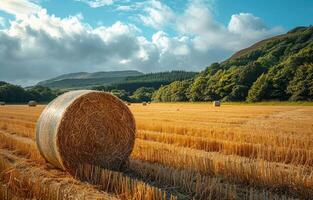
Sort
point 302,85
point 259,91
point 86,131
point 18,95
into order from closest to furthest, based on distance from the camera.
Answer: point 86,131 < point 302,85 < point 259,91 < point 18,95

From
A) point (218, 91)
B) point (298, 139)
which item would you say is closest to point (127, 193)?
point (298, 139)

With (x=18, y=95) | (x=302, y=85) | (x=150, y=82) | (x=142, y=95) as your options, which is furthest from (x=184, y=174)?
(x=150, y=82)

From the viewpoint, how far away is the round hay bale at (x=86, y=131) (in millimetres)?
7523

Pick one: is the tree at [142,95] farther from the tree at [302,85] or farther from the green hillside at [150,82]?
the tree at [302,85]

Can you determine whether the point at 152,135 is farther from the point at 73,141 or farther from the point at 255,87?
the point at 255,87

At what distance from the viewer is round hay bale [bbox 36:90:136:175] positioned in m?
7.52

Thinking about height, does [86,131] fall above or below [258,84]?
below

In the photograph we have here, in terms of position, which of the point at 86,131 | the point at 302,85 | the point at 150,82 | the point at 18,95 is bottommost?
the point at 86,131

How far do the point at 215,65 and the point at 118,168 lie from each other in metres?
96.0

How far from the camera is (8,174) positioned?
20.0ft

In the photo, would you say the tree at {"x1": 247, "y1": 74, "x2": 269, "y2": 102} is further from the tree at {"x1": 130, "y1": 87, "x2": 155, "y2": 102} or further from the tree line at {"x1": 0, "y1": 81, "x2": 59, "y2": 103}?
the tree line at {"x1": 0, "y1": 81, "x2": 59, "y2": 103}

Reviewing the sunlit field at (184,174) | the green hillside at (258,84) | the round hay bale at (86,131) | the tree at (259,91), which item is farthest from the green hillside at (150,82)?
the round hay bale at (86,131)

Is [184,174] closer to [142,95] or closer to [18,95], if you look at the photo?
[18,95]

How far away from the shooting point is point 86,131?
8.00 meters
